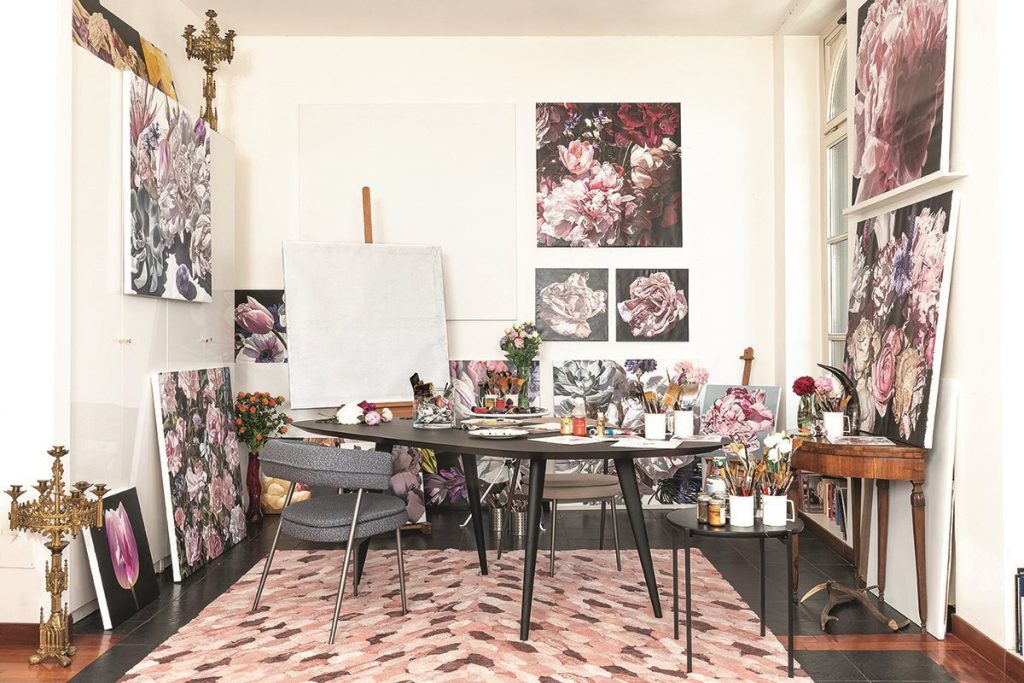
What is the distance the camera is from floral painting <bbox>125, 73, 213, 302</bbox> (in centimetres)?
Answer: 421

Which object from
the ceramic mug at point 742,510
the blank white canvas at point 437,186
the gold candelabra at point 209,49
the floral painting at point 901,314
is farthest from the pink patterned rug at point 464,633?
the gold candelabra at point 209,49

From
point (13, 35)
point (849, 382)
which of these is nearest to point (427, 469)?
point (849, 382)

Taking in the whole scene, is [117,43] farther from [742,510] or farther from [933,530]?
[933,530]

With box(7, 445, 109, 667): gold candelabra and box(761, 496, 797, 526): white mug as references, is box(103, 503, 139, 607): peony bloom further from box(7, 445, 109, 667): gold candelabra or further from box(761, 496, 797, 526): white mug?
box(761, 496, 797, 526): white mug

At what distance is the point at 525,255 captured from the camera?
6324mm

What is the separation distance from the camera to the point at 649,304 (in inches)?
248

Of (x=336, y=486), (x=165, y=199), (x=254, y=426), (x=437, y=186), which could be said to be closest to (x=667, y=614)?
(x=336, y=486)

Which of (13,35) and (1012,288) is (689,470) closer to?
(1012,288)

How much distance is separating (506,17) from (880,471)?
399 centimetres

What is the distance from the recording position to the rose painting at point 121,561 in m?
3.75

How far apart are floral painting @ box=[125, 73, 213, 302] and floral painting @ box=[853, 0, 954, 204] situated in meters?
3.72

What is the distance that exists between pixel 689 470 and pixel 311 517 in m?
3.36

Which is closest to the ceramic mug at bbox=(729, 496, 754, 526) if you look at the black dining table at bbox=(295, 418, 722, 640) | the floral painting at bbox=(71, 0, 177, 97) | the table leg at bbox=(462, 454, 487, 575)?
the black dining table at bbox=(295, 418, 722, 640)

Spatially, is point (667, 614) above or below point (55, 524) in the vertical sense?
below
